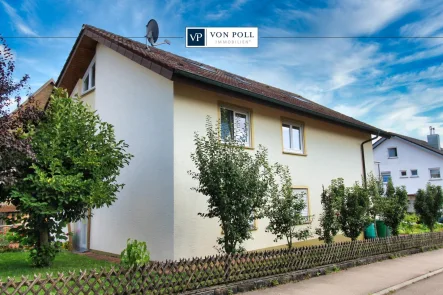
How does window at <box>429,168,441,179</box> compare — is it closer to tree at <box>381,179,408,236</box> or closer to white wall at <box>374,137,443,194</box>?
white wall at <box>374,137,443,194</box>

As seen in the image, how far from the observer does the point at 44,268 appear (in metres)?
8.69

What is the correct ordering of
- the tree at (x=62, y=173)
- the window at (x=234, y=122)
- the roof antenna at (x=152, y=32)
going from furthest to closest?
the roof antenna at (x=152, y=32) < the window at (x=234, y=122) < the tree at (x=62, y=173)

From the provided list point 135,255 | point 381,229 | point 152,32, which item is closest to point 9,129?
point 135,255

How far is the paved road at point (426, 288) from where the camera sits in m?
7.39

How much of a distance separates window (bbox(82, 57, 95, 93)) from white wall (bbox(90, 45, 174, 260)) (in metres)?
1.73

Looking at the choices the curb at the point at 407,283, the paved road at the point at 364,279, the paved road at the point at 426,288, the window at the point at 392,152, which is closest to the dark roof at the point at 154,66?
the paved road at the point at 364,279

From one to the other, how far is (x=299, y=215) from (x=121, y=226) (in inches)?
212

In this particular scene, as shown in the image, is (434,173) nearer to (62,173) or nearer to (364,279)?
(364,279)

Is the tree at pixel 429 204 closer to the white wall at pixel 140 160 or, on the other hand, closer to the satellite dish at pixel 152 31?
the white wall at pixel 140 160

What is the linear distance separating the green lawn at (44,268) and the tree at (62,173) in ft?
1.24

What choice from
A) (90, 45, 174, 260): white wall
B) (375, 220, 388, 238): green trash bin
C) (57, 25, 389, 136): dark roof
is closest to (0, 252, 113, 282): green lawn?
(90, 45, 174, 260): white wall

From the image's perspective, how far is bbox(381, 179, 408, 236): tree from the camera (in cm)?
1334

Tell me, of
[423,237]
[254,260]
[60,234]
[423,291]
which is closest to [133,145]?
[60,234]

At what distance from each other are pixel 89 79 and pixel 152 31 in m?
3.16
